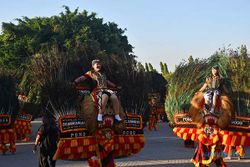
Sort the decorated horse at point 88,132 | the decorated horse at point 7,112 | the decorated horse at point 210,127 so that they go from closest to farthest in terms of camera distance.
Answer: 1. the decorated horse at point 88,132
2. the decorated horse at point 210,127
3. the decorated horse at point 7,112

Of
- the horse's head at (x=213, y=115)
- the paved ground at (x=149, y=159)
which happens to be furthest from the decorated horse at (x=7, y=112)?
the horse's head at (x=213, y=115)

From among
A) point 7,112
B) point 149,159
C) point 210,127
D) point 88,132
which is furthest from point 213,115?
point 7,112

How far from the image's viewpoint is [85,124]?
28.1 feet

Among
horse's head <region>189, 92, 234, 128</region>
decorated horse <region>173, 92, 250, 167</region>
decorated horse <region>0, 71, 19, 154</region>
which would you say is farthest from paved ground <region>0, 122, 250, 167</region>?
horse's head <region>189, 92, 234, 128</region>

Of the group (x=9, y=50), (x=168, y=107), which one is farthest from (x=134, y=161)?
(x=9, y=50)

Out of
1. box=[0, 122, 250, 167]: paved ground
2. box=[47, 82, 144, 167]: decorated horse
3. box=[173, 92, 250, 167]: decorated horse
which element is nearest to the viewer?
box=[47, 82, 144, 167]: decorated horse

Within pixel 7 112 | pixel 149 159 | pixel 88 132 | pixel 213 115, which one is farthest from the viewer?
pixel 7 112

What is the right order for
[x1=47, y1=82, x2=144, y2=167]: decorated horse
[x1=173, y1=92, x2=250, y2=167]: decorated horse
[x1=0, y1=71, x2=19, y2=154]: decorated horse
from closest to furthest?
[x1=47, y1=82, x2=144, y2=167]: decorated horse
[x1=173, y1=92, x2=250, y2=167]: decorated horse
[x1=0, y1=71, x2=19, y2=154]: decorated horse

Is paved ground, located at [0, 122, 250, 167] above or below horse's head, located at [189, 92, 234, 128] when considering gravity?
below

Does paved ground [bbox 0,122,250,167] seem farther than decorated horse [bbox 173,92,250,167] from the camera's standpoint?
Yes

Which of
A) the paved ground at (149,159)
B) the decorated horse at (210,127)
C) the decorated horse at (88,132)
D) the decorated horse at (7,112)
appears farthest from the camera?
the decorated horse at (7,112)

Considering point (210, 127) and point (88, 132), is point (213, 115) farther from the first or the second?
point (88, 132)

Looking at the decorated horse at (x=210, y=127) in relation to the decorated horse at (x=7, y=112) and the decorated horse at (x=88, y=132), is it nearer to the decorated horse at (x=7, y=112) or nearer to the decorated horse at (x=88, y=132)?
the decorated horse at (x=88, y=132)

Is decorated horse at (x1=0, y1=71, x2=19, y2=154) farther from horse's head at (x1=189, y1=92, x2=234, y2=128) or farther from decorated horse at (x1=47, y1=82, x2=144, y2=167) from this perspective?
horse's head at (x1=189, y1=92, x2=234, y2=128)
